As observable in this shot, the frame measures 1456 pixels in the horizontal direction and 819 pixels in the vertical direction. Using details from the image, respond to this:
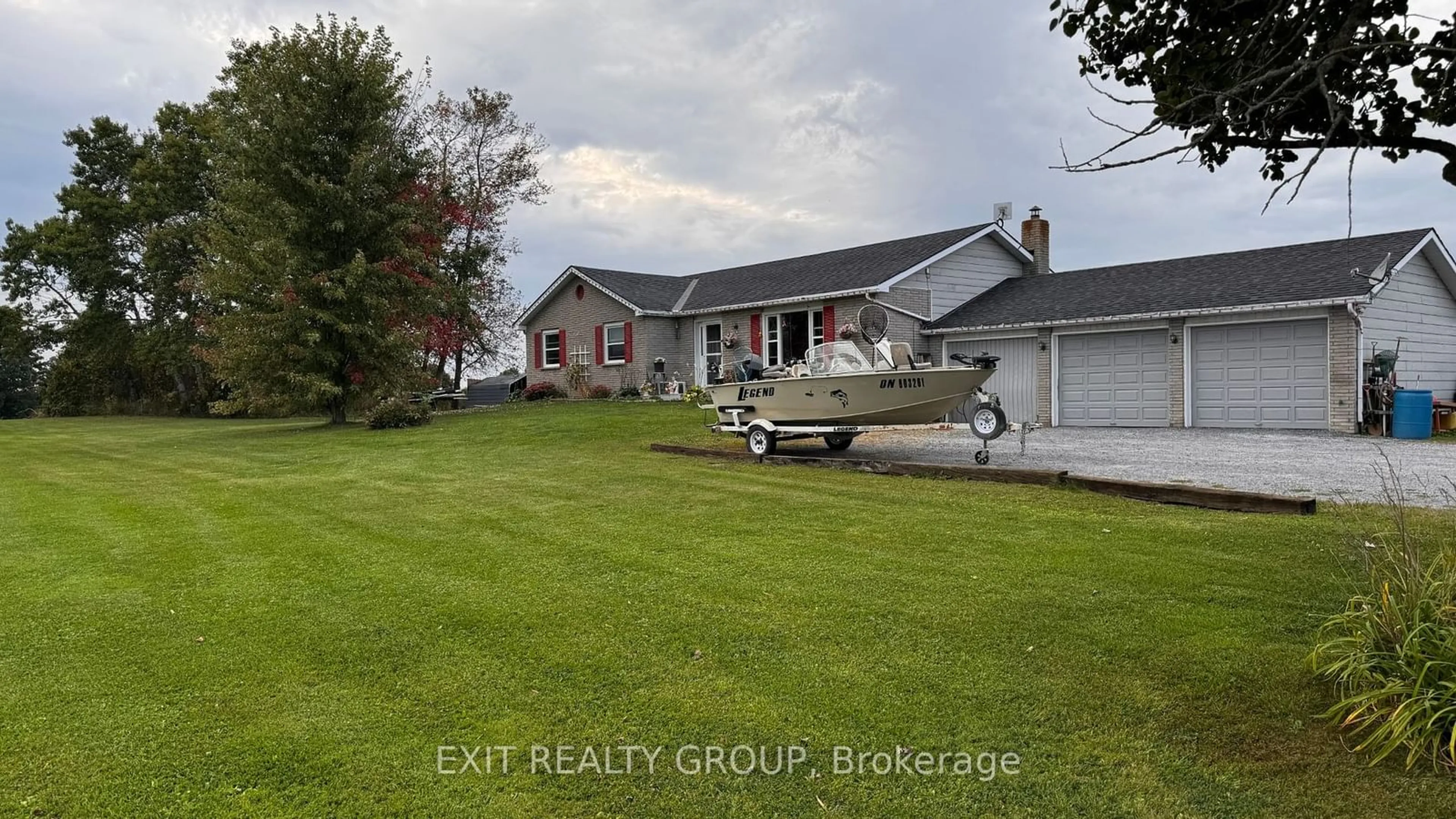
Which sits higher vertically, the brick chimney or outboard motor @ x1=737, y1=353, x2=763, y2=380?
the brick chimney

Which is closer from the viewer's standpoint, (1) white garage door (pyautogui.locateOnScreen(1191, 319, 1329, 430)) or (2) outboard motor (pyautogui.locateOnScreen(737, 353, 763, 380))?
(2) outboard motor (pyautogui.locateOnScreen(737, 353, 763, 380))

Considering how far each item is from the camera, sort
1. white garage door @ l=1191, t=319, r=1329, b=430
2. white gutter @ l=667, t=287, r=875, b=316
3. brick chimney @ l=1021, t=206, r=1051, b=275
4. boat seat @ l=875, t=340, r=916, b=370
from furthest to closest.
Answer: brick chimney @ l=1021, t=206, r=1051, b=275 < white gutter @ l=667, t=287, r=875, b=316 < white garage door @ l=1191, t=319, r=1329, b=430 < boat seat @ l=875, t=340, r=916, b=370

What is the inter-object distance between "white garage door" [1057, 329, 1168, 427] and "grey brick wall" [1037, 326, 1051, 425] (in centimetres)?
20

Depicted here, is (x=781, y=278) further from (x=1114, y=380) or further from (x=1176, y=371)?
(x=1176, y=371)

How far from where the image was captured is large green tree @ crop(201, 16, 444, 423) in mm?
19141

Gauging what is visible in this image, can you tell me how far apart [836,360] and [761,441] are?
1.73m

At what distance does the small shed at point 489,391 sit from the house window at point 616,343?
18.2ft

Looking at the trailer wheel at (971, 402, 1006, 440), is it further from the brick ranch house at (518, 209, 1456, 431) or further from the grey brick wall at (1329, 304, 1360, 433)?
the grey brick wall at (1329, 304, 1360, 433)

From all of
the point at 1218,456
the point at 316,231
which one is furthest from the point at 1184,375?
the point at 316,231

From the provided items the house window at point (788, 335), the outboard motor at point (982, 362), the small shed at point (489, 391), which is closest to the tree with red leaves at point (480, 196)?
the small shed at point (489, 391)

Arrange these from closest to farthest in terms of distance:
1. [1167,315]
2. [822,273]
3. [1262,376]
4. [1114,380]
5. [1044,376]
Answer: [1262,376] < [1167,315] < [1114,380] < [1044,376] < [822,273]

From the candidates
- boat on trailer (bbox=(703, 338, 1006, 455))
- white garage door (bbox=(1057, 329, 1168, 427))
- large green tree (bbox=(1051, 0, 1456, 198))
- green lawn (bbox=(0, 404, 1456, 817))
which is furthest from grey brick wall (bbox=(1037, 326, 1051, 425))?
large green tree (bbox=(1051, 0, 1456, 198))

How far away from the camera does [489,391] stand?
97.6 feet

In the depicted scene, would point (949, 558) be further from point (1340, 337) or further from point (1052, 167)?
point (1340, 337)
